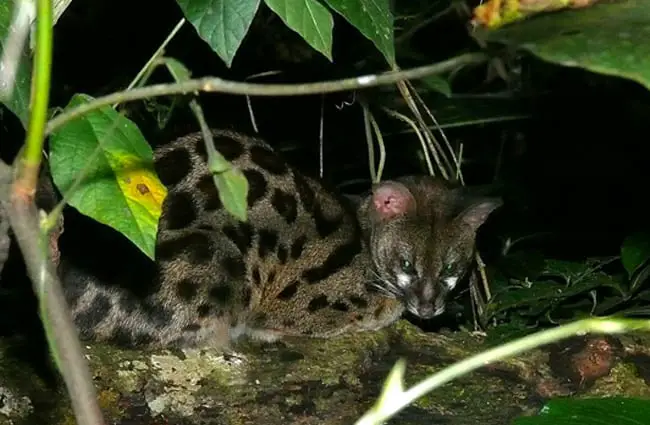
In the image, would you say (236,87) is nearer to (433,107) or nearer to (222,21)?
(222,21)

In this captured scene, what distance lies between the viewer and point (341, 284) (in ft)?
12.8

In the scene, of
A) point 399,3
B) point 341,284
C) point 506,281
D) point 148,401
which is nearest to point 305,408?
point 148,401

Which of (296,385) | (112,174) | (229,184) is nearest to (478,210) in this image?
(296,385)

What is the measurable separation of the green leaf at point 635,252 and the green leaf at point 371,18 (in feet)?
6.24

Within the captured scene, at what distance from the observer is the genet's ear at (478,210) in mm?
4105

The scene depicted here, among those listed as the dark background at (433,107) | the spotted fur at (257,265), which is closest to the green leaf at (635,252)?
the spotted fur at (257,265)

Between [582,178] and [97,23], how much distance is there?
2329 mm

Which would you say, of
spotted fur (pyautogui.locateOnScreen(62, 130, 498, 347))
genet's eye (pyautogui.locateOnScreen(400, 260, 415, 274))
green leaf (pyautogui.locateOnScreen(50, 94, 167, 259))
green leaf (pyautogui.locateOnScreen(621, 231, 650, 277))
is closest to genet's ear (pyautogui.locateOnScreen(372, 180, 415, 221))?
spotted fur (pyautogui.locateOnScreen(62, 130, 498, 347))

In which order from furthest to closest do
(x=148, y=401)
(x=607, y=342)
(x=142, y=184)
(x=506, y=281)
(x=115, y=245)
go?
(x=506, y=281) → (x=115, y=245) → (x=607, y=342) → (x=148, y=401) → (x=142, y=184)

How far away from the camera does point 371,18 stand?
1855 mm

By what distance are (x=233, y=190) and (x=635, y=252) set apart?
2.97 m

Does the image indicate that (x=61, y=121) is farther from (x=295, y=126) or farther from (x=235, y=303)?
(x=295, y=126)

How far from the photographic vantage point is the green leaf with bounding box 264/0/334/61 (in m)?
1.74

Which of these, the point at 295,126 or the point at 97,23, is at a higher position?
the point at 97,23
